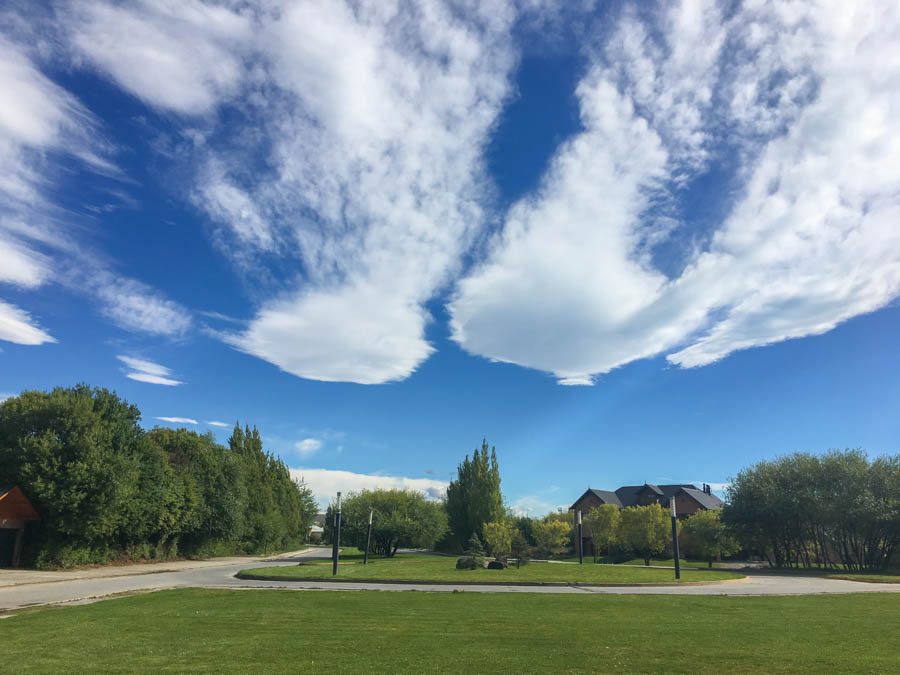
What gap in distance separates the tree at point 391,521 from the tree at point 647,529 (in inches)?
738

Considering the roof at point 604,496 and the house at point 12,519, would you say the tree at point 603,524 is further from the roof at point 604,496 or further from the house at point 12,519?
the house at point 12,519

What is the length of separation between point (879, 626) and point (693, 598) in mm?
7057

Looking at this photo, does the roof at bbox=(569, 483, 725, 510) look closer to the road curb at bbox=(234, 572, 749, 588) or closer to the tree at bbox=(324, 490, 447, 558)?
the tree at bbox=(324, 490, 447, 558)

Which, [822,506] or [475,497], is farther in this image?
[475,497]

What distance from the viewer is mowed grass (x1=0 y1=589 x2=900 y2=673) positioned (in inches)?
350

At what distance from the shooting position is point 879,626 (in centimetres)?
1245

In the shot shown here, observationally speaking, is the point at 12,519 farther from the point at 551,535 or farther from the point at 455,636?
the point at 551,535

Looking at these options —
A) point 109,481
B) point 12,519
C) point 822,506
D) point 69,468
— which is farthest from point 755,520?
point 12,519

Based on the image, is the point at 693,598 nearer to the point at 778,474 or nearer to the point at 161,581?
the point at 161,581

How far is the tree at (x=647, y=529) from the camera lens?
5112 centimetres

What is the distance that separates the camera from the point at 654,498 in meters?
78.2

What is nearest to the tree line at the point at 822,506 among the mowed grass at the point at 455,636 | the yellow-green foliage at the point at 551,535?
the yellow-green foliage at the point at 551,535

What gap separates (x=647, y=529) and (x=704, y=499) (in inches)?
1222

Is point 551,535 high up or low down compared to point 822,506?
down
